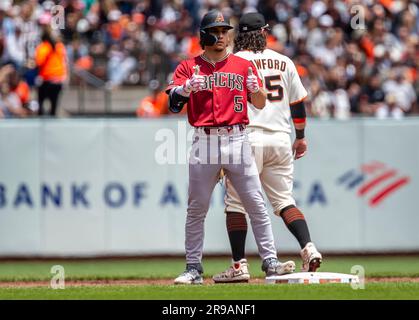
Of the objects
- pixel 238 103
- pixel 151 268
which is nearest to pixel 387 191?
pixel 151 268

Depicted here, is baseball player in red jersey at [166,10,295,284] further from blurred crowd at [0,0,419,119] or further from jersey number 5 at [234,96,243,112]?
blurred crowd at [0,0,419,119]

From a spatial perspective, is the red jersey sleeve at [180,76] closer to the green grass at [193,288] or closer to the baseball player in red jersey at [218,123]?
the baseball player in red jersey at [218,123]

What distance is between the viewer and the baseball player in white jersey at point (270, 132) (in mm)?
9719

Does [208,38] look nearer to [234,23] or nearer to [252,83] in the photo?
[252,83]

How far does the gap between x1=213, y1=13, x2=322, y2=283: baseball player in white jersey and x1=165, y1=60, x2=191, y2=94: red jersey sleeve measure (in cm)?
76

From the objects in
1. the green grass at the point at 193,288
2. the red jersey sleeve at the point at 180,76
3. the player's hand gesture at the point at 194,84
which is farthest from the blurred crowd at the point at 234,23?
the player's hand gesture at the point at 194,84

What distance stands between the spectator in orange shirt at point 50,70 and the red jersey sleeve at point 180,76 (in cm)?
812

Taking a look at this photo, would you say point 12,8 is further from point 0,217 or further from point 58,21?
point 0,217

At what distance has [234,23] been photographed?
64.2 ft

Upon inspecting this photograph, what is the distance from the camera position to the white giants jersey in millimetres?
9766

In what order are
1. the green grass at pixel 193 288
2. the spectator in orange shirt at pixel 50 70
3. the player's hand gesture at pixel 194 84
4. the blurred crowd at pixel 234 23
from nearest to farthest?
the green grass at pixel 193 288 < the player's hand gesture at pixel 194 84 < the spectator in orange shirt at pixel 50 70 < the blurred crowd at pixel 234 23

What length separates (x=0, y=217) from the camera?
1459 centimetres

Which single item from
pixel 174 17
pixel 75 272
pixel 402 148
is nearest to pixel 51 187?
pixel 75 272

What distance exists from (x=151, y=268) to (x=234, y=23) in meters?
7.62
